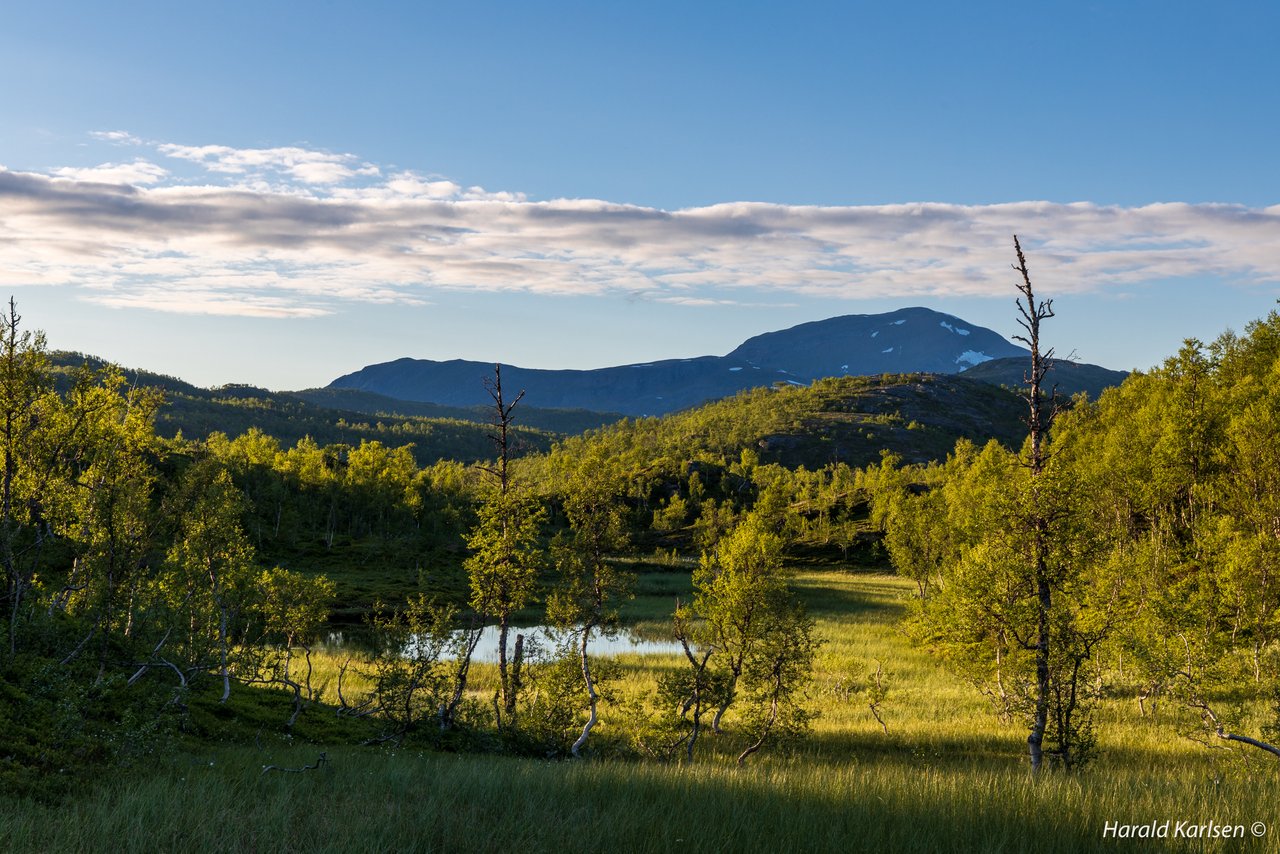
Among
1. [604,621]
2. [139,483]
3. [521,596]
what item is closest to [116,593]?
[139,483]

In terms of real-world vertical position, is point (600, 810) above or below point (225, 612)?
above

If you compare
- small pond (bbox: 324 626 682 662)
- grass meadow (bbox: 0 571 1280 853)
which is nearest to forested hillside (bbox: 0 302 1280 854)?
grass meadow (bbox: 0 571 1280 853)

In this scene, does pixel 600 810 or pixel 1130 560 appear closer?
pixel 600 810

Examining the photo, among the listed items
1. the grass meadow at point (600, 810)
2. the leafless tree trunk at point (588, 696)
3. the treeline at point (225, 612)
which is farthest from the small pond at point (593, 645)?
the grass meadow at point (600, 810)

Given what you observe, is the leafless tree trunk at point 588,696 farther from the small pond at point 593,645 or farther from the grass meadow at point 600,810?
the small pond at point 593,645

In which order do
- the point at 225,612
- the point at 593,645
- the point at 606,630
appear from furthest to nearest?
the point at 593,645, the point at 606,630, the point at 225,612

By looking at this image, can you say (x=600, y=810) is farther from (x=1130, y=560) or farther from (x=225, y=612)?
(x=1130, y=560)

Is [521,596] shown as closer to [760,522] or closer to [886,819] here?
[760,522]

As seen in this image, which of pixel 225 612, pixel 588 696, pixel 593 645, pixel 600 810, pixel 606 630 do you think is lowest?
pixel 593 645

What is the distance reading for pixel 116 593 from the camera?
19.0 m

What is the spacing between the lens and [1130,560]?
3350 cm

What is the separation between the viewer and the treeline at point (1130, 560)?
17953 millimetres

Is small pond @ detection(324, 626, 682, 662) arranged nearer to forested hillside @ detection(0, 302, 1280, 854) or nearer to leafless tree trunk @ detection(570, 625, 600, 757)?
forested hillside @ detection(0, 302, 1280, 854)

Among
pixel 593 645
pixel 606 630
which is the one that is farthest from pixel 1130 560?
pixel 593 645
